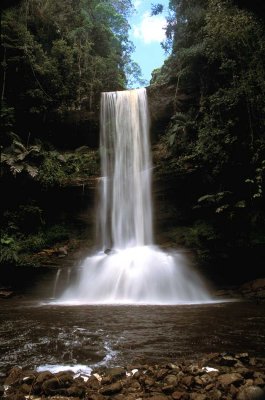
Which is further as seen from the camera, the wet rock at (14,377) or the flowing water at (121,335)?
the flowing water at (121,335)

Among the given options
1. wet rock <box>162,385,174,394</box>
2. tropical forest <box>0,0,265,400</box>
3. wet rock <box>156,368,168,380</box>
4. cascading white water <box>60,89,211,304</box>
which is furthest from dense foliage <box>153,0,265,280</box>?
wet rock <box>162,385,174,394</box>

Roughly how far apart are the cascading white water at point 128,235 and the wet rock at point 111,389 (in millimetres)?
6449

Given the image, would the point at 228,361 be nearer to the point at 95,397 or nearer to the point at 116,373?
the point at 116,373

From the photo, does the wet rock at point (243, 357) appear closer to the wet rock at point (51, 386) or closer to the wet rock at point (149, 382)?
the wet rock at point (149, 382)

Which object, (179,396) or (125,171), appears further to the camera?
(125,171)

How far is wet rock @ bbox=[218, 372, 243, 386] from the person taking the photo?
354 centimetres

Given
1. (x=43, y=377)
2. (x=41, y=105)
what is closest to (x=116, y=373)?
(x=43, y=377)

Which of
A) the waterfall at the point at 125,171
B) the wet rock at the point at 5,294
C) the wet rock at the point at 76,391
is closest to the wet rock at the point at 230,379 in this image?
the wet rock at the point at 76,391

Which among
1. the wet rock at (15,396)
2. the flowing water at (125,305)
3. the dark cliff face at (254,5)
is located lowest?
the wet rock at (15,396)

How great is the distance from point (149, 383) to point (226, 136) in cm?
954

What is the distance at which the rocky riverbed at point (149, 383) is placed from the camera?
3.37 metres

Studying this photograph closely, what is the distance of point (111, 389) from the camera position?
3469mm

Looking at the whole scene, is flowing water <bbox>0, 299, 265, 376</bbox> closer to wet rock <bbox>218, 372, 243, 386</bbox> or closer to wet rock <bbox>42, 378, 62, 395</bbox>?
wet rock <bbox>42, 378, 62, 395</bbox>

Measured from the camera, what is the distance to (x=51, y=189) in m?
14.4
